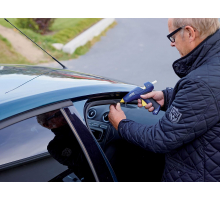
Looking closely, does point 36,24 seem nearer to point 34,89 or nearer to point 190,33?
point 34,89

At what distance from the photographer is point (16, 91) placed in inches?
57.4

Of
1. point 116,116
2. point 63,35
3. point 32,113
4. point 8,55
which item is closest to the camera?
point 32,113

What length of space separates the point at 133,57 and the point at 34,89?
21.7ft

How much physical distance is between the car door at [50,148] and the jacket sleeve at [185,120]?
355 mm

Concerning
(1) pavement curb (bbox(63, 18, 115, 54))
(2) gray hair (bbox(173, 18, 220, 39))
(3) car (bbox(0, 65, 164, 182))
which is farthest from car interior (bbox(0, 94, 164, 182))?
(1) pavement curb (bbox(63, 18, 115, 54))

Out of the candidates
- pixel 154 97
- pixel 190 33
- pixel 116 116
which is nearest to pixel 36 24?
pixel 154 97

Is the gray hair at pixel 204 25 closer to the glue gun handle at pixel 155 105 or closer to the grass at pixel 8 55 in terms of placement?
the glue gun handle at pixel 155 105

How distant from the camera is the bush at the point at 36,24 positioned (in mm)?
9283

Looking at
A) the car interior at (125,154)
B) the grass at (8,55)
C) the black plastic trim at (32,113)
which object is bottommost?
the car interior at (125,154)

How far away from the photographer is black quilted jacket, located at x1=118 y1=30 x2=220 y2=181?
136 cm

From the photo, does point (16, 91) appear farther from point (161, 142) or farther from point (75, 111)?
point (161, 142)

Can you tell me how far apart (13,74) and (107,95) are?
0.73 meters

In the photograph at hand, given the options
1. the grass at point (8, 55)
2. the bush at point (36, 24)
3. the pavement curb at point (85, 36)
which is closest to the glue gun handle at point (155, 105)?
the grass at point (8, 55)

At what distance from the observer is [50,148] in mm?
1350
